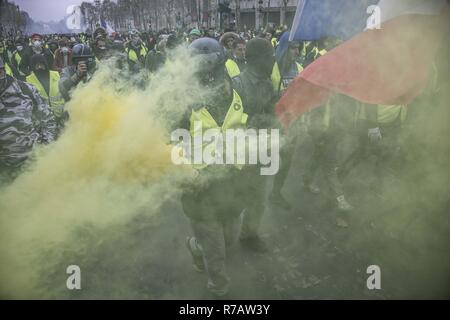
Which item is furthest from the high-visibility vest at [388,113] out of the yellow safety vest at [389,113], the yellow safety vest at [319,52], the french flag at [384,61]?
the french flag at [384,61]

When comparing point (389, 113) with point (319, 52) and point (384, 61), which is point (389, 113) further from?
point (384, 61)

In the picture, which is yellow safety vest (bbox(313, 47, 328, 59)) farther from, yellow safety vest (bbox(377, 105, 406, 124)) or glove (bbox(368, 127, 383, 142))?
glove (bbox(368, 127, 383, 142))

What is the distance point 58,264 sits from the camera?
355 cm

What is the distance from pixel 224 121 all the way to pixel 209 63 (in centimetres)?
53

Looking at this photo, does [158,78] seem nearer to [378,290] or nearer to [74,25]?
[378,290]

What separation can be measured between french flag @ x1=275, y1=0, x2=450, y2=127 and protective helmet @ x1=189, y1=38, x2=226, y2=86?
2.15 feet

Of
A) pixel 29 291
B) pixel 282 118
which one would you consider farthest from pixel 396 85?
pixel 29 291

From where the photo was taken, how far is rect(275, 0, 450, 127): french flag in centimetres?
298

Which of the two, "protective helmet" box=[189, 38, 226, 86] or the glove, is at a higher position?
"protective helmet" box=[189, 38, 226, 86]

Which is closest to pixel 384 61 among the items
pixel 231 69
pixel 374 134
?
pixel 231 69

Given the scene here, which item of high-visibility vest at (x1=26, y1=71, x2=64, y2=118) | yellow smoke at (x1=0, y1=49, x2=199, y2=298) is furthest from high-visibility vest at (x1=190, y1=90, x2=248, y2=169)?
high-visibility vest at (x1=26, y1=71, x2=64, y2=118)

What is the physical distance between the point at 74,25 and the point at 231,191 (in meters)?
16.5

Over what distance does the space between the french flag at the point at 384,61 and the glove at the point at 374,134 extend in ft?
5.26

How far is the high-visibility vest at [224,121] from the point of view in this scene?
9.55 ft
